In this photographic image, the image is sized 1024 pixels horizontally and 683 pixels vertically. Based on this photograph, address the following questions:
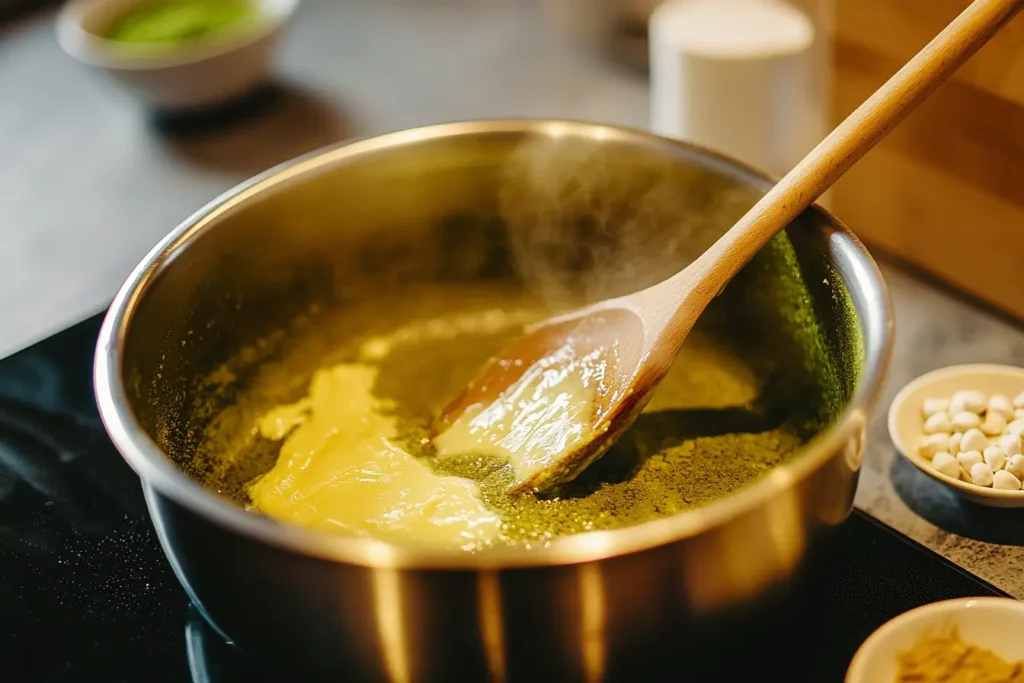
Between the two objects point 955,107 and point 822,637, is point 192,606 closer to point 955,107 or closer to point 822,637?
point 822,637

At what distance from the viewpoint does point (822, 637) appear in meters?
0.68

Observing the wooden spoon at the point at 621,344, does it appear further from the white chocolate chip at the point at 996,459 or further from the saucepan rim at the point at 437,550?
the white chocolate chip at the point at 996,459

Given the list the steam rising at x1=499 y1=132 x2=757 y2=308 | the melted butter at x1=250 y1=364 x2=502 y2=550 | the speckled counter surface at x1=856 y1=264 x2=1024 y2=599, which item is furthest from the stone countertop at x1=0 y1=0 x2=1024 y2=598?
the melted butter at x1=250 y1=364 x2=502 y2=550

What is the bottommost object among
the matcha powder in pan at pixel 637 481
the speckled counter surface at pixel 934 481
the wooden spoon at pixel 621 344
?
the speckled counter surface at pixel 934 481

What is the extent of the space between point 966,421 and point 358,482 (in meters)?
0.45

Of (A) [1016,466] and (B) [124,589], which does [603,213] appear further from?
(B) [124,589]

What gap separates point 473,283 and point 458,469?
28cm

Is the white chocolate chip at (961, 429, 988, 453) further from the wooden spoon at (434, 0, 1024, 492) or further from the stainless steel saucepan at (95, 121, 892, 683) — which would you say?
the wooden spoon at (434, 0, 1024, 492)

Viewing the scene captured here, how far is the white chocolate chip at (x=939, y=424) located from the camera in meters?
0.79

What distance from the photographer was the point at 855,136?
729mm

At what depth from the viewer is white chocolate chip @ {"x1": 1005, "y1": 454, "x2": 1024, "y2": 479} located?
2.44 feet

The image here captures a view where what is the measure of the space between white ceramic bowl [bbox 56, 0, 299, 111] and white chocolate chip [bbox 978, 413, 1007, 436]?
3.13 feet

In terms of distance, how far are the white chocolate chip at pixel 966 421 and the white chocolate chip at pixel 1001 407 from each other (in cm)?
1

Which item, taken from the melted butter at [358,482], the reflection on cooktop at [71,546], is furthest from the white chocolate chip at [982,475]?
the reflection on cooktop at [71,546]
